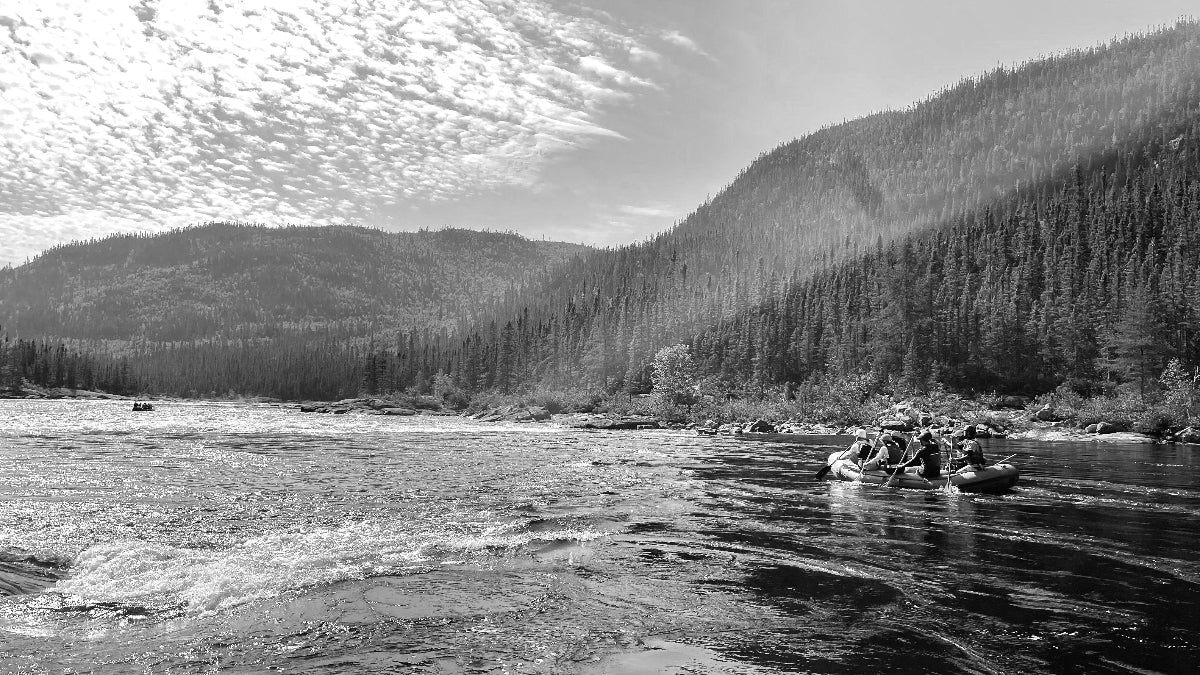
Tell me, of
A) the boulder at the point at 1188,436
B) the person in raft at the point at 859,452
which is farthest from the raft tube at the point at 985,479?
the boulder at the point at 1188,436

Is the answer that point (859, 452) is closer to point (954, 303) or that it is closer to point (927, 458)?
point (927, 458)

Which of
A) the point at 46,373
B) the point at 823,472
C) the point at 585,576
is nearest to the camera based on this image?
the point at 585,576

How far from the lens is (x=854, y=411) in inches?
3253

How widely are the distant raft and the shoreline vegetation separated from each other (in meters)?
3.66

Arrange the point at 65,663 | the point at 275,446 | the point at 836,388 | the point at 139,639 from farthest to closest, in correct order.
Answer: the point at 836,388 < the point at 275,446 < the point at 139,639 < the point at 65,663

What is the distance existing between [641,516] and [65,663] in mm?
14271

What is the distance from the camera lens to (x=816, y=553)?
15.8 metres

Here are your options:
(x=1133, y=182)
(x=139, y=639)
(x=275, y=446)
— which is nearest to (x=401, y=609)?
(x=139, y=639)

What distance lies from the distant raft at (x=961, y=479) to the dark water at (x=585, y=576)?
89 cm

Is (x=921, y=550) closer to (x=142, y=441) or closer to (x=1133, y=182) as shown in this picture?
(x=142, y=441)

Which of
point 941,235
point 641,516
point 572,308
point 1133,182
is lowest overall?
point 641,516

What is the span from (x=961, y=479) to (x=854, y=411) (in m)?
58.7

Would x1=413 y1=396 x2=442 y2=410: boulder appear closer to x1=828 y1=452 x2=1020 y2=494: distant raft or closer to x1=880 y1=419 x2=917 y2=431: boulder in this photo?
x1=880 y1=419 x2=917 y2=431: boulder

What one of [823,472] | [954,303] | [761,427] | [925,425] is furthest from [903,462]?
[954,303]
